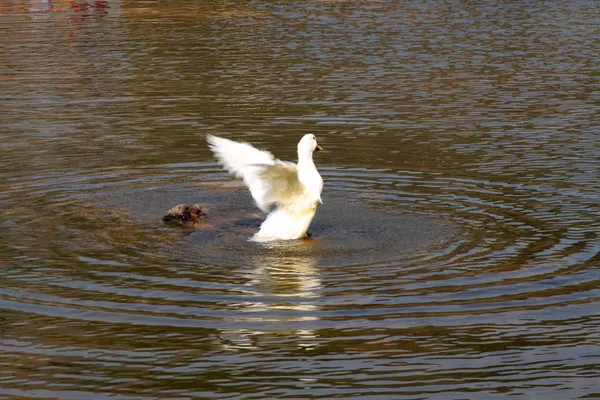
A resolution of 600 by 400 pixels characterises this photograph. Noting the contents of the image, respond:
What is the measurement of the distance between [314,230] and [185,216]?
155 cm

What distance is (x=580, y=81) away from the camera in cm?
2353

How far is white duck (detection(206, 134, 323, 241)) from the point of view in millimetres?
12945

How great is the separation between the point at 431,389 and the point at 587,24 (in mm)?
26099

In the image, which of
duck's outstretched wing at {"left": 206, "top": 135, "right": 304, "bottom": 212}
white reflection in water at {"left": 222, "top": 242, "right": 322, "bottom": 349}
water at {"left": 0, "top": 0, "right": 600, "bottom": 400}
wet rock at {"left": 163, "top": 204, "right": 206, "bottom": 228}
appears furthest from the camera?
wet rock at {"left": 163, "top": 204, "right": 206, "bottom": 228}

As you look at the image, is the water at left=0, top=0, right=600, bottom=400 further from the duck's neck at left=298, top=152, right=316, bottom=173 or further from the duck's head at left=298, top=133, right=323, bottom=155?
the duck's head at left=298, top=133, right=323, bottom=155

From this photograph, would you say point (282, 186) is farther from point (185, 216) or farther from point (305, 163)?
point (185, 216)

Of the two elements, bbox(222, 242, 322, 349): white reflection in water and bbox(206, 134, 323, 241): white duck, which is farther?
bbox(206, 134, 323, 241): white duck

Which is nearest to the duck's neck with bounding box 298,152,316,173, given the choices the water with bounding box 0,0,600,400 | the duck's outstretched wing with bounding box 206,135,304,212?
the duck's outstretched wing with bounding box 206,135,304,212

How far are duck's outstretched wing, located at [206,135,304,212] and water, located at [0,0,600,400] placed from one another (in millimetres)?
611

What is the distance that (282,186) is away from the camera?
42.9 ft

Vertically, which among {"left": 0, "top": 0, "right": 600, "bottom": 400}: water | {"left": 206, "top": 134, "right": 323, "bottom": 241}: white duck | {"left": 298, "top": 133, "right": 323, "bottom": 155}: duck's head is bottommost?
{"left": 0, "top": 0, "right": 600, "bottom": 400}: water

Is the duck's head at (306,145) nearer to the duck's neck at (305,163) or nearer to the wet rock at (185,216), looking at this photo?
the duck's neck at (305,163)

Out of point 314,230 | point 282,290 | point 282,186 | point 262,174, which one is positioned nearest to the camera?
point 282,290

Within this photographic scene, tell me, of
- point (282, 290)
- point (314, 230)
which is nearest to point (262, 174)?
point (314, 230)
